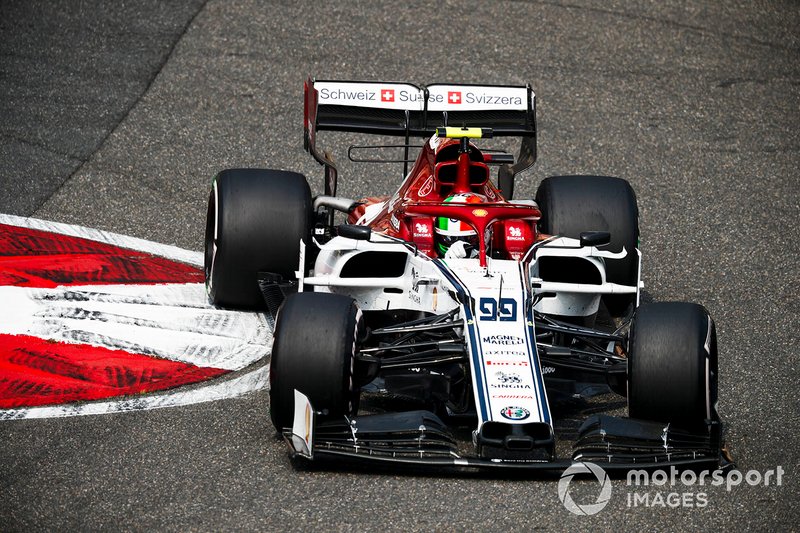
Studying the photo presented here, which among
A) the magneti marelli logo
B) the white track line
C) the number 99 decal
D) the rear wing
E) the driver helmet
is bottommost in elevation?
the magneti marelli logo

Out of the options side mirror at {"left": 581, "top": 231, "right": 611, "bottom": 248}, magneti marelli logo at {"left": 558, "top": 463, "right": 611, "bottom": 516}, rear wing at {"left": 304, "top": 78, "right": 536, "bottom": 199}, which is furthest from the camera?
rear wing at {"left": 304, "top": 78, "right": 536, "bottom": 199}

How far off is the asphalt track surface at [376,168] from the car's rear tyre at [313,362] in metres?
0.37

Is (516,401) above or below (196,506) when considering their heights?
above

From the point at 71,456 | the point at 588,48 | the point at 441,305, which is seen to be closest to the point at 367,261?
the point at 441,305

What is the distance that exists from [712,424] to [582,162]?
6.93m

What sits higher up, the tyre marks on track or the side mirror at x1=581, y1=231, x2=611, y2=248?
the side mirror at x1=581, y1=231, x2=611, y2=248

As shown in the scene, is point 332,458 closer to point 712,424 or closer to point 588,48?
point 712,424

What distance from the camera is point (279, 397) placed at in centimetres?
751

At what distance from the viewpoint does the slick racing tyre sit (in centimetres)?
991

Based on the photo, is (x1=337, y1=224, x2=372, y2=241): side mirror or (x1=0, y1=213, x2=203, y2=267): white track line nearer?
Answer: (x1=337, y1=224, x2=372, y2=241): side mirror

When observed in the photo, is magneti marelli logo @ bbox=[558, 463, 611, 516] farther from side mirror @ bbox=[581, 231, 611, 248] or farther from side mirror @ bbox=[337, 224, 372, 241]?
side mirror @ bbox=[337, 224, 372, 241]

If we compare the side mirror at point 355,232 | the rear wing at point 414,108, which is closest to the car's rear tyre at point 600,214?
the rear wing at point 414,108

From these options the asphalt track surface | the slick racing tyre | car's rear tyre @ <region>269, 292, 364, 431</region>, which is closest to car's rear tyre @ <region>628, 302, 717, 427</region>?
the asphalt track surface

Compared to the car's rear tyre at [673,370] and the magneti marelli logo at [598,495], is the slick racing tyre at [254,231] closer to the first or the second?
the car's rear tyre at [673,370]
